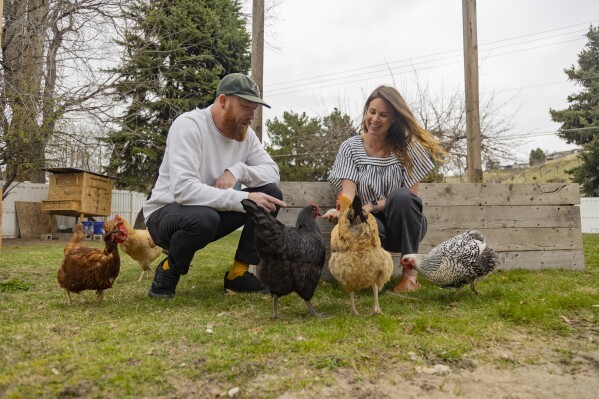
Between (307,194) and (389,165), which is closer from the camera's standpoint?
(389,165)

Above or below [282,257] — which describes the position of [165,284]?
below

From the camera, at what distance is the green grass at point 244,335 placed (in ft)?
6.26

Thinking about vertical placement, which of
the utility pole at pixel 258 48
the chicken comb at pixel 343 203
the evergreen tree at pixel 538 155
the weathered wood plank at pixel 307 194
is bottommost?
the chicken comb at pixel 343 203

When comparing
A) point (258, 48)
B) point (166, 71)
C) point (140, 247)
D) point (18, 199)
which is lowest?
point (140, 247)

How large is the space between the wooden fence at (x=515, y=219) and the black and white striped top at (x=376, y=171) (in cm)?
84

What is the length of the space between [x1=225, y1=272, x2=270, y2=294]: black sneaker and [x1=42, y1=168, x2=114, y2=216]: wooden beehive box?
951cm

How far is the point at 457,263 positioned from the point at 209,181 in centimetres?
207

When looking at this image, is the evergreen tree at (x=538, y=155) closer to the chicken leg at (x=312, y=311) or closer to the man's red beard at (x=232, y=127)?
the man's red beard at (x=232, y=127)

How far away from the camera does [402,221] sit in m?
3.72

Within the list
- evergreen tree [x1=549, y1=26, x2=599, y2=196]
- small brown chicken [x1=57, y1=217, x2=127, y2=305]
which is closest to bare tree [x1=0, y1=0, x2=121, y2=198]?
small brown chicken [x1=57, y1=217, x2=127, y2=305]

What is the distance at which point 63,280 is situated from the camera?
352 centimetres

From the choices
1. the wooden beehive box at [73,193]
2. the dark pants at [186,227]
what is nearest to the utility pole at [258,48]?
the dark pants at [186,227]

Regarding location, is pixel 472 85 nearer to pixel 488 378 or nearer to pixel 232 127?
pixel 232 127

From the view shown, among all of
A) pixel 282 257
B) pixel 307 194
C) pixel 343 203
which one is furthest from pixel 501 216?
pixel 282 257
